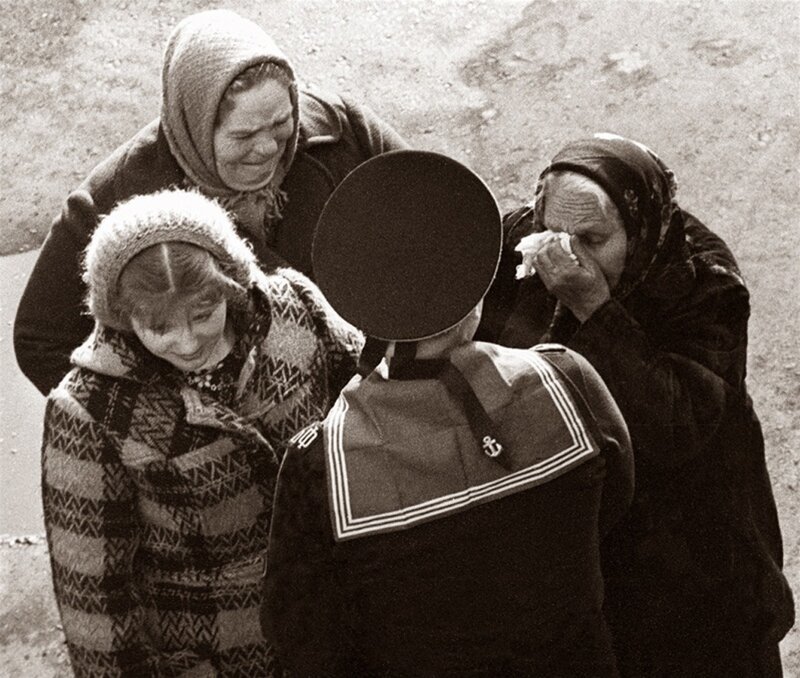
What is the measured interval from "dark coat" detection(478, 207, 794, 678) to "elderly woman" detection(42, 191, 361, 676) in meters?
0.54

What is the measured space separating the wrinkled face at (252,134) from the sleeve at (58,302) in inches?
14.9

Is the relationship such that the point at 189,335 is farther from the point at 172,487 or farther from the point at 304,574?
the point at 304,574

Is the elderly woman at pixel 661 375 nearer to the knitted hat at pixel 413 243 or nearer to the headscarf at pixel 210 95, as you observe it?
the knitted hat at pixel 413 243

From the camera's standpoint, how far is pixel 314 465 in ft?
6.73

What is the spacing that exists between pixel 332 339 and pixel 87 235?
0.79 m

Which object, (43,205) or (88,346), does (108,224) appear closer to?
(88,346)

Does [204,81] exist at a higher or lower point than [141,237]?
higher

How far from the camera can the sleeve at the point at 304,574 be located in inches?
81.3

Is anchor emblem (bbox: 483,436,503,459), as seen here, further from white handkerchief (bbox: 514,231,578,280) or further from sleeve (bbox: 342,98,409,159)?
sleeve (bbox: 342,98,409,159)

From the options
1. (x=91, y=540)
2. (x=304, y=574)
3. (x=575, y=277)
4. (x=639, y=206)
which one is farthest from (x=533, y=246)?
(x=91, y=540)

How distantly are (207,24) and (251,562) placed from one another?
1.36 m

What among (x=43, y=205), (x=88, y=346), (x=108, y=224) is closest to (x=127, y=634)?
(x=88, y=346)

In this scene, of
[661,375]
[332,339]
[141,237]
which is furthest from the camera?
[332,339]

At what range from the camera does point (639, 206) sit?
2553 millimetres
